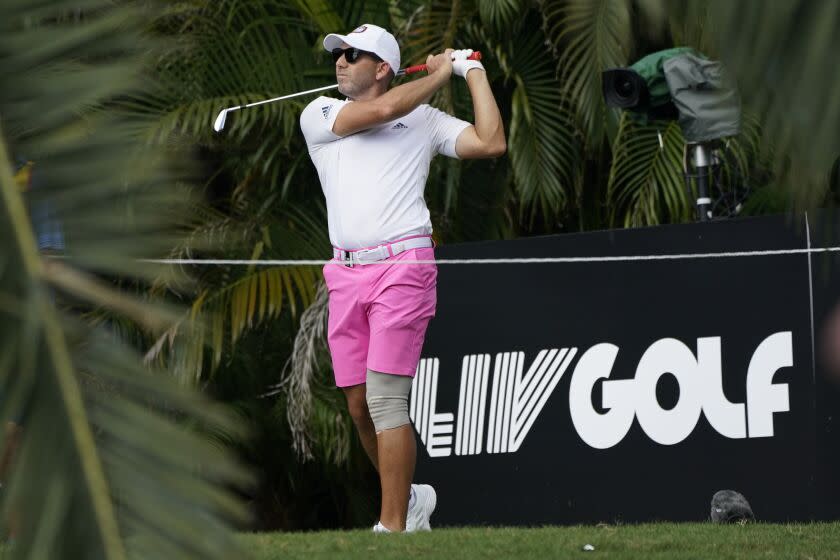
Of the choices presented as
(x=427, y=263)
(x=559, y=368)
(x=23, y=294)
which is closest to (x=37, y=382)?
(x=23, y=294)

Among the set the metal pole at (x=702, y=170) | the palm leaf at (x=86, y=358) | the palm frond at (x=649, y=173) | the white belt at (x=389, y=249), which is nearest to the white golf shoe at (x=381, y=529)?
the white belt at (x=389, y=249)

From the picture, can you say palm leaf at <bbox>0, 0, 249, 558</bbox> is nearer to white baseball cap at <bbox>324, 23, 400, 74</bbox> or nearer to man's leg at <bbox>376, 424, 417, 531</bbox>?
man's leg at <bbox>376, 424, 417, 531</bbox>

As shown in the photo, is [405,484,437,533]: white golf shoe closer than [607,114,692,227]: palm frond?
Yes

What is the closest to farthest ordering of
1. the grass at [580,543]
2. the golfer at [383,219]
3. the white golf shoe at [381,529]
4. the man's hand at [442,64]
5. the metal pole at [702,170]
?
the grass at [580,543] < the white golf shoe at [381,529] < the golfer at [383,219] < the man's hand at [442,64] < the metal pole at [702,170]

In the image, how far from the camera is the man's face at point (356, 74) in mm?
5500

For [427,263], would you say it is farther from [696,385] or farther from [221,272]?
[221,272]

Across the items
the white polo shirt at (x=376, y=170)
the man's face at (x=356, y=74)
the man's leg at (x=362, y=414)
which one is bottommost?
the man's leg at (x=362, y=414)

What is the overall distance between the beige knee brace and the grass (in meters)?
0.43

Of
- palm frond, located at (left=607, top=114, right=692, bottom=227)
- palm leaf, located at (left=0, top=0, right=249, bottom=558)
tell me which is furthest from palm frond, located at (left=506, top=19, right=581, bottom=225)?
palm leaf, located at (left=0, top=0, right=249, bottom=558)

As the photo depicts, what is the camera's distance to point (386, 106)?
5.17 meters

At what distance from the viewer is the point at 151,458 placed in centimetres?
45

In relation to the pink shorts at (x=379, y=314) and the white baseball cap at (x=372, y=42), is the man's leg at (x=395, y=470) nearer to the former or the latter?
the pink shorts at (x=379, y=314)

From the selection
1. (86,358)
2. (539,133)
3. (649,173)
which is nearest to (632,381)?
(649,173)

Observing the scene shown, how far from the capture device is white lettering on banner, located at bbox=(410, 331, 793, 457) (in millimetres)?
5594
